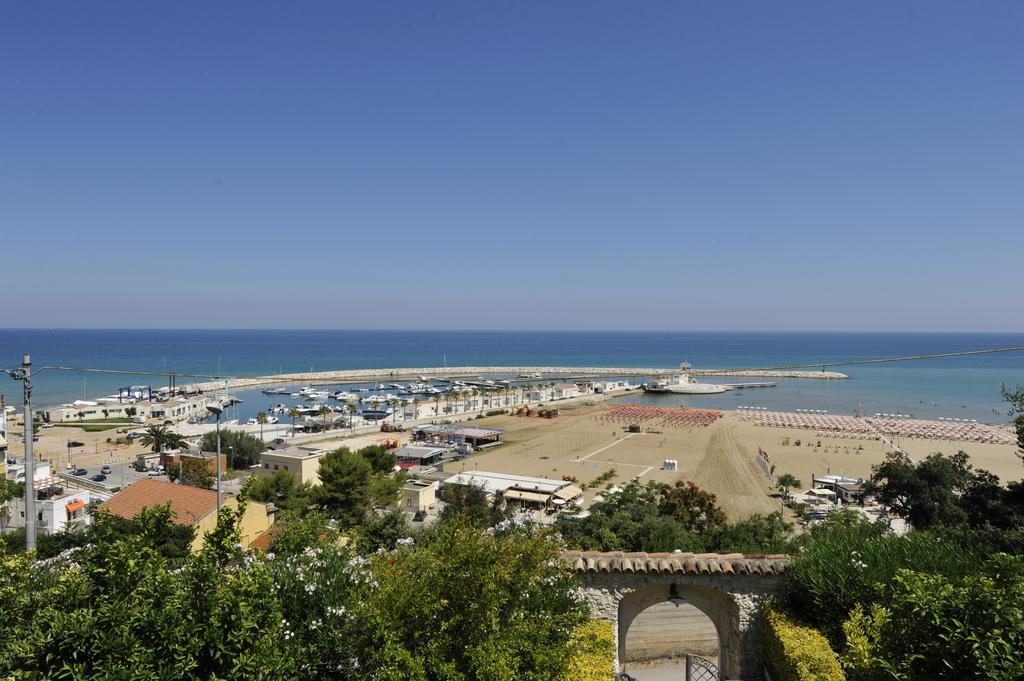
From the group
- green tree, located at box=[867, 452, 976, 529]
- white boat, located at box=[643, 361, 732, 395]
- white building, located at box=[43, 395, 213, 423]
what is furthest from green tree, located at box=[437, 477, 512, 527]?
white boat, located at box=[643, 361, 732, 395]

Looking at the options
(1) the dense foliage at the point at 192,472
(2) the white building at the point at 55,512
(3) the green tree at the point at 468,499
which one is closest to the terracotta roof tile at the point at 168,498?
(2) the white building at the point at 55,512

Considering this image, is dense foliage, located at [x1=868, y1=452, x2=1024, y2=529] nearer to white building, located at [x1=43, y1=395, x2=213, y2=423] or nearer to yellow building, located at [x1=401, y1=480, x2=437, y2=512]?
yellow building, located at [x1=401, y1=480, x2=437, y2=512]

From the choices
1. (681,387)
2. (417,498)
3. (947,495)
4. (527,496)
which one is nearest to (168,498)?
(417,498)

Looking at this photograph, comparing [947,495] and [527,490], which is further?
[527,490]

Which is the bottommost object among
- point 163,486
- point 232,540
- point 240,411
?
point 240,411

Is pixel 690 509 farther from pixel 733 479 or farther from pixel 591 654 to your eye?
pixel 733 479

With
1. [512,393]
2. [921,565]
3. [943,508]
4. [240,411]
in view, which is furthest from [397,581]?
[512,393]

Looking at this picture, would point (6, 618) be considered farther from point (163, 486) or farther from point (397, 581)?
point (163, 486)
